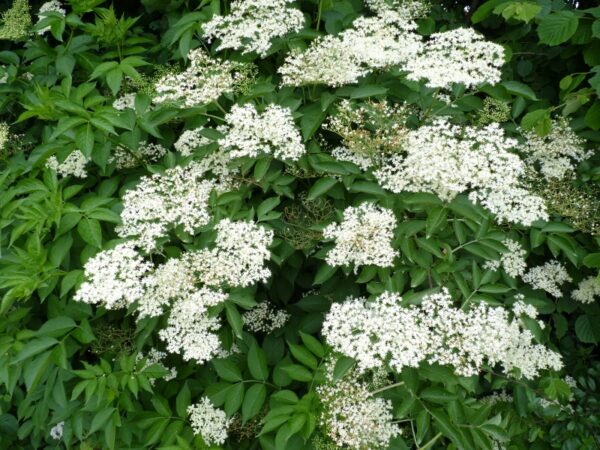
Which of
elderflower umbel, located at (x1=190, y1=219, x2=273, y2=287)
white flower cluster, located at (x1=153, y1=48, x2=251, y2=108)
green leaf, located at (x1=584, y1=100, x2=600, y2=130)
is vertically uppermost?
white flower cluster, located at (x1=153, y1=48, x2=251, y2=108)

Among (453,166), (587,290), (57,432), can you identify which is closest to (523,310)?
(587,290)

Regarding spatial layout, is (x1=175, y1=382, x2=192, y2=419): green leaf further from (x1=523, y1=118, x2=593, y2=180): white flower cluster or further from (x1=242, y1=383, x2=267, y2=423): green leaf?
(x1=523, y1=118, x2=593, y2=180): white flower cluster

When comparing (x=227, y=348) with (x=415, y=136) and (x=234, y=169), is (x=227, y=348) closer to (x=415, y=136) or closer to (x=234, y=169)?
(x=234, y=169)

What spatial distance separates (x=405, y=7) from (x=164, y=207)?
224cm

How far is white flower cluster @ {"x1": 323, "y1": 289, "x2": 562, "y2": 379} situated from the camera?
2365mm

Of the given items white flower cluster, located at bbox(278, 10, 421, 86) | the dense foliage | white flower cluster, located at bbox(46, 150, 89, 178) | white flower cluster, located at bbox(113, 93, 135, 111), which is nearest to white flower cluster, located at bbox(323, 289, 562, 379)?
the dense foliage

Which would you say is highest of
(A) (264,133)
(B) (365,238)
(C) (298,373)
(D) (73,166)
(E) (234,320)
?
(A) (264,133)

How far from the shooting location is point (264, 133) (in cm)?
284

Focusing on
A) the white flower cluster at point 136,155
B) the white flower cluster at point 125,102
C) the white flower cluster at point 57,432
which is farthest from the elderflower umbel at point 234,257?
the white flower cluster at point 57,432

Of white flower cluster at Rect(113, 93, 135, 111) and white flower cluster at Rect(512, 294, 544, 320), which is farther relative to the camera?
white flower cluster at Rect(113, 93, 135, 111)

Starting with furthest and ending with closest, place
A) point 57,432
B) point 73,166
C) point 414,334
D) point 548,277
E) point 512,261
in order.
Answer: point 57,432 < point 548,277 < point 73,166 < point 512,261 < point 414,334

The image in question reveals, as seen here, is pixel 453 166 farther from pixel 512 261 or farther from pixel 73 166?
pixel 73 166

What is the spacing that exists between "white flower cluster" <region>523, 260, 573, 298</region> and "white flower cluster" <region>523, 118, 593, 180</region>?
1.88 feet

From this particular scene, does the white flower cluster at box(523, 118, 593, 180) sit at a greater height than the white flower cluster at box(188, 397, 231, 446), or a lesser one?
greater
